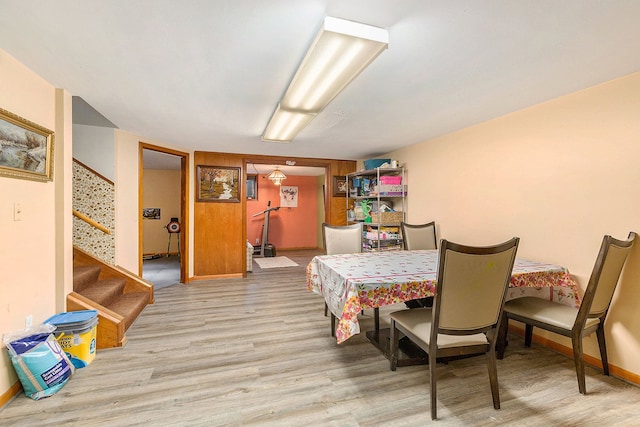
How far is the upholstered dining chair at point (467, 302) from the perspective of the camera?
1444 mm

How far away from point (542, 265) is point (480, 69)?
5.39ft

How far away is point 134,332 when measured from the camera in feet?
8.48

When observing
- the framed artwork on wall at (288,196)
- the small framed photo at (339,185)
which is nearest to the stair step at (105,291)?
the small framed photo at (339,185)

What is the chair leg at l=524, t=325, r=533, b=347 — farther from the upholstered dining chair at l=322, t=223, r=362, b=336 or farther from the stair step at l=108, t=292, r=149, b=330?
the stair step at l=108, t=292, r=149, b=330

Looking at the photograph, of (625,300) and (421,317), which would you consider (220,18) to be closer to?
(421,317)

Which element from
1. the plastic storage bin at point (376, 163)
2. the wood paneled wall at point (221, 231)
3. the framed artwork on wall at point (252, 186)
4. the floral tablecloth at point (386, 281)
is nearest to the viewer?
the floral tablecloth at point (386, 281)

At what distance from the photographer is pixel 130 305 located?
2.93m

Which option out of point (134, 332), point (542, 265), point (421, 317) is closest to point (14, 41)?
point (134, 332)

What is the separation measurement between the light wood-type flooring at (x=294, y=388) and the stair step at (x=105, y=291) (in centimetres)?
44

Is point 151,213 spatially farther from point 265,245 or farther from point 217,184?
point 217,184

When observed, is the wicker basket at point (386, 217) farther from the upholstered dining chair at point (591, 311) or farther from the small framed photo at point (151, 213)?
the small framed photo at point (151, 213)

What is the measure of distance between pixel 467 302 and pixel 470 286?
10 centimetres

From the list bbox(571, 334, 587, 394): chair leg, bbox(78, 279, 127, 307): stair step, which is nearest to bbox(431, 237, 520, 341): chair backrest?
bbox(571, 334, 587, 394): chair leg

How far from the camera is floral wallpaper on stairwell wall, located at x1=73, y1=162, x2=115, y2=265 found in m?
3.18
